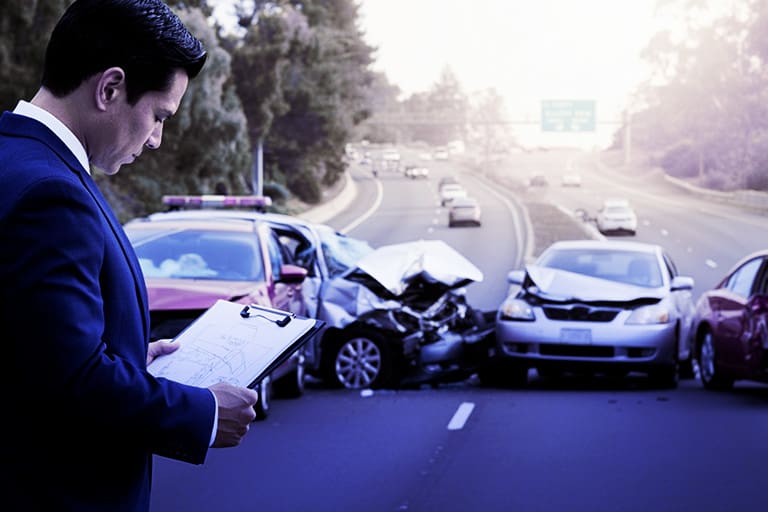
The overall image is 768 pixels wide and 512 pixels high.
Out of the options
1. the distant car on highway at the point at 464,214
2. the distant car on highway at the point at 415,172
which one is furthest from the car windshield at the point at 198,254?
the distant car on highway at the point at 415,172

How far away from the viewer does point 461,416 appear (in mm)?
11555

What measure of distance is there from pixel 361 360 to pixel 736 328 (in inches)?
156

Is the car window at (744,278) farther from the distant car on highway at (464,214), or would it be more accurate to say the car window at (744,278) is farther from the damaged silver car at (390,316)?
the distant car on highway at (464,214)

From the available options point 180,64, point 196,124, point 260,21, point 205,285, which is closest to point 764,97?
point 260,21

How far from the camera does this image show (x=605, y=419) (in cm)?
1120

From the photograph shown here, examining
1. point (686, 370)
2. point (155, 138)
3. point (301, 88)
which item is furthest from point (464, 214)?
point (155, 138)

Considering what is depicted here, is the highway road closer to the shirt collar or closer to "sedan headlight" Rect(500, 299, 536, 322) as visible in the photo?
"sedan headlight" Rect(500, 299, 536, 322)

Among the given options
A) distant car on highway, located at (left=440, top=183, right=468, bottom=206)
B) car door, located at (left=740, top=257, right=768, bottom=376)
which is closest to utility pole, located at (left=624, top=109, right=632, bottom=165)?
distant car on highway, located at (left=440, top=183, right=468, bottom=206)

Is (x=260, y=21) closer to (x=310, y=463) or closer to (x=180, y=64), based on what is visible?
(x=310, y=463)

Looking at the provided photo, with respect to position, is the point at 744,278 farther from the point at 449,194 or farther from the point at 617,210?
the point at 449,194

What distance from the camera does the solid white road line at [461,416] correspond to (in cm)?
1088

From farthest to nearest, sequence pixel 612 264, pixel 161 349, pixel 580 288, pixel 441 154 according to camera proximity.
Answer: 1. pixel 441 154
2. pixel 612 264
3. pixel 580 288
4. pixel 161 349

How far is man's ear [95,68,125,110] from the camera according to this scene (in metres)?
2.58

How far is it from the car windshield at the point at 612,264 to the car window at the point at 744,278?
110 cm
